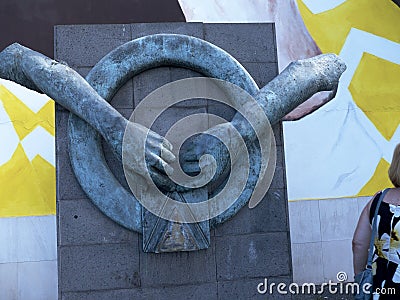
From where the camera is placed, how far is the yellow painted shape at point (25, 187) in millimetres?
6562

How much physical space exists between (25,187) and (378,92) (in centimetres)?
430

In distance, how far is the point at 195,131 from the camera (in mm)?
3732

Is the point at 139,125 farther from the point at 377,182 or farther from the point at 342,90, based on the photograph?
the point at 377,182

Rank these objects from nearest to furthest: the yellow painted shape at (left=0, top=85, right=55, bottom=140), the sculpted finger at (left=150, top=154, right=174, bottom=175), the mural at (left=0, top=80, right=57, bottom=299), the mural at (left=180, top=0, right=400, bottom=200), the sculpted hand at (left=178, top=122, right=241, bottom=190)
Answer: the sculpted finger at (left=150, top=154, right=174, bottom=175) → the sculpted hand at (left=178, top=122, right=241, bottom=190) → the mural at (left=0, top=80, right=57, bottom=299) → the yellow painted shape at (left=0, top=85, right=55, bottom=140) → the mural at (left=180, top=0, right=400, bottom=200)

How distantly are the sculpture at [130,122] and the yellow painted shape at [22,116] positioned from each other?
9.48ft

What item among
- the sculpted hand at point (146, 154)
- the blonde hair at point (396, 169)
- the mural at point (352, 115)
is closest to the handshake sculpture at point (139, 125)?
the sculpted hand at point (146, 154)

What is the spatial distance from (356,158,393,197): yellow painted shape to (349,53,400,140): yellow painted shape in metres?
0.41

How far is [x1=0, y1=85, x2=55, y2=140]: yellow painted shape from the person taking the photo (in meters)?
6.66

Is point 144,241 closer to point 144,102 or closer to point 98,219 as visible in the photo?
point 98,219

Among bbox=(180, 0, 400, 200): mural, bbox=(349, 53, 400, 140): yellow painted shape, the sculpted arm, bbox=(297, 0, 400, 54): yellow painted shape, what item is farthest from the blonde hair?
bbox=(297, 0, 400, 54): yellow painted shape

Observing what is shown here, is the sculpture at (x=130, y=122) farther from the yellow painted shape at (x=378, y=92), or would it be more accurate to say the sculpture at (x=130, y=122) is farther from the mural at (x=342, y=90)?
the yellow painted shape at (x=378, y=92)

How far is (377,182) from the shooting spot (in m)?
7.01

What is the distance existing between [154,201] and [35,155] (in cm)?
354

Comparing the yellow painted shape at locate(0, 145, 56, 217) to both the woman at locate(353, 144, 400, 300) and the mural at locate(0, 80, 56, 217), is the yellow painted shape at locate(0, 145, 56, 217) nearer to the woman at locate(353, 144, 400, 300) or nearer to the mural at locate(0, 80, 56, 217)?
the mural at locate(0, 80, 56, 217)
